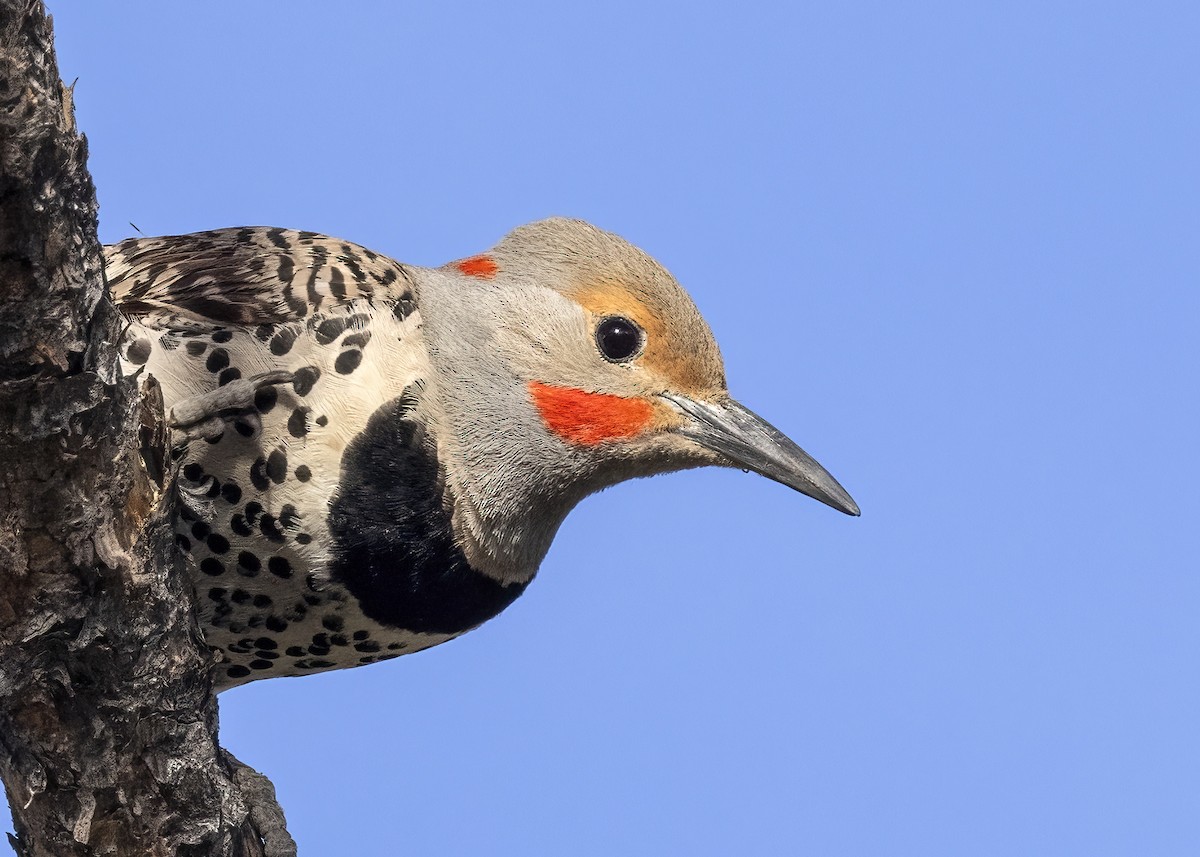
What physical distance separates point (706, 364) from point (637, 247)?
444 mm

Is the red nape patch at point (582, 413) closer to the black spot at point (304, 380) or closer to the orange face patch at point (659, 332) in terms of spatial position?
the orange face patch at point (659, 332)

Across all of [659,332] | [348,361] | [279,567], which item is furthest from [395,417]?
[659,332]

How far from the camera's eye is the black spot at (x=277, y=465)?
3896 mm

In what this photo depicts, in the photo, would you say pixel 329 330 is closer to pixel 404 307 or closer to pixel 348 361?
pixel 348 361

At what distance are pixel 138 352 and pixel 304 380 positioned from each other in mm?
466

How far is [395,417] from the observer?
161 inches

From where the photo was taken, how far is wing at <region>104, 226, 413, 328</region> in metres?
4.09

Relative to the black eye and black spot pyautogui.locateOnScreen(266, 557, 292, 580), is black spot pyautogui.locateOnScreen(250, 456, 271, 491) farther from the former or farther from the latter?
the black eye

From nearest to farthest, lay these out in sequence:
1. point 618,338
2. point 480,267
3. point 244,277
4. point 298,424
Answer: point 298,424 → point 244,277 → point 618,338 → point 480,267

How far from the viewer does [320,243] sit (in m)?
4.56

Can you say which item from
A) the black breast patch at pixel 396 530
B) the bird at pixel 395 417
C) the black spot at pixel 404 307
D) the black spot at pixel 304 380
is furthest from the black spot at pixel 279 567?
the black spot at pixel 404 307

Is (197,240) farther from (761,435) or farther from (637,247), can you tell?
(761,435)

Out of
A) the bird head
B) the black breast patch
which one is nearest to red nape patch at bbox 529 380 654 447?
the bird head

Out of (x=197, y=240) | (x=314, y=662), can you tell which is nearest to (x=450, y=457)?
(x=314, y=662)
